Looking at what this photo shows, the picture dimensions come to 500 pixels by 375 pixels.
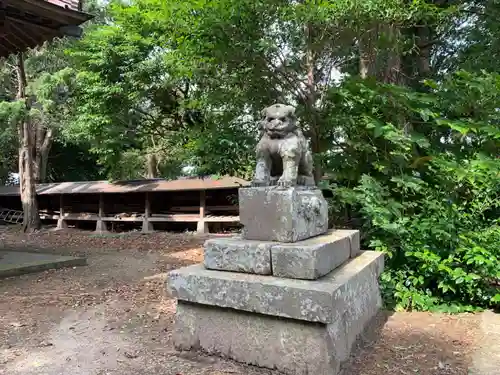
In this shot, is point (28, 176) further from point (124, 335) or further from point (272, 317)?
point (272, 317)

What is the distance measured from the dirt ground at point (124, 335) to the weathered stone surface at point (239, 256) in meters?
0.76

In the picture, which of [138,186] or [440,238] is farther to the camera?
[138,186]

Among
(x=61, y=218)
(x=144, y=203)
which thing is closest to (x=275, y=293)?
(x=144, y=203)

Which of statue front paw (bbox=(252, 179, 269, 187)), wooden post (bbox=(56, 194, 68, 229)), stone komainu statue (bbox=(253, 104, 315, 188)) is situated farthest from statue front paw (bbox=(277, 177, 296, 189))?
wooden post (bbox=(56, 194, 68, 229))

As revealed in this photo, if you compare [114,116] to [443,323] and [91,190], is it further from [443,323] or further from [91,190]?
[443,323]

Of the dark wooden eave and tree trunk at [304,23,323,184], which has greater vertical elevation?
the dark wooden eave

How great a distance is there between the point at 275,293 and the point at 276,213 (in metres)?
0.74

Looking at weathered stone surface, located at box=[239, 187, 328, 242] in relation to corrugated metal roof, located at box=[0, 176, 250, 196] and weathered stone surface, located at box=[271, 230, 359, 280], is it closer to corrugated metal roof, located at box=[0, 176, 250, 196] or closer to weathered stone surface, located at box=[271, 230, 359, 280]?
weathered stone surface, located at box=[271, 230, 359, 280]

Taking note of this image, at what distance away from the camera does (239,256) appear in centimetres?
362

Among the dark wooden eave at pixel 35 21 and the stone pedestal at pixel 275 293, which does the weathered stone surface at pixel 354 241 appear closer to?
the stone pedestal at pixel 275 293

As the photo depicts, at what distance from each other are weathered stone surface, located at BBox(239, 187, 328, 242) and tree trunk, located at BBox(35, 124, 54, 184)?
16.4m

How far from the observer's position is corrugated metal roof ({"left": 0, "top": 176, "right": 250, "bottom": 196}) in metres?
12.9

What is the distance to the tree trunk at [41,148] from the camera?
1841 centimetres

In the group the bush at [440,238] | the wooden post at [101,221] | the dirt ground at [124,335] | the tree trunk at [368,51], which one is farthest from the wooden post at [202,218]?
the bush at [440,238]
